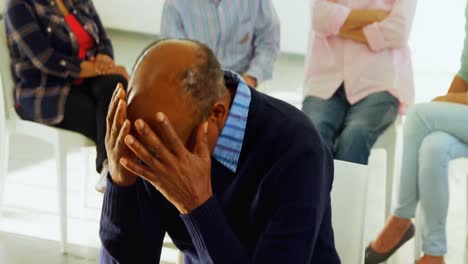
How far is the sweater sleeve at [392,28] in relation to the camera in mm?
2379

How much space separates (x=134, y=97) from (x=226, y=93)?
17cm

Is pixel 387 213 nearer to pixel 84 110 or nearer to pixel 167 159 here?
pixel 84 110

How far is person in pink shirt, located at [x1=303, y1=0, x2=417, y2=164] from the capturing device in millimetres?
2355

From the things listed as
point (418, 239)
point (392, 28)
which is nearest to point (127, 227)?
point (418, 239)

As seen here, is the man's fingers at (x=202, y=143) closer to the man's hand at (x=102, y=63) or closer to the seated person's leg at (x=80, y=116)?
the seated person's leg at (x=80, y=116)

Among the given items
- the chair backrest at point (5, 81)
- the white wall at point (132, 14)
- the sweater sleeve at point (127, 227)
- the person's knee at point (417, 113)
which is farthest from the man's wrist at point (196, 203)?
the white wall at point (132, 14)

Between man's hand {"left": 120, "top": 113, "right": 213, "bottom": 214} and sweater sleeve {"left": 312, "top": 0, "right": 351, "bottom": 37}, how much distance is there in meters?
1.47

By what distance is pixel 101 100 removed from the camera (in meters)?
2.47

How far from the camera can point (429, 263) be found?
7.13 feet

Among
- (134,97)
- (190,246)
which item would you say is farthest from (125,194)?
(134,97)

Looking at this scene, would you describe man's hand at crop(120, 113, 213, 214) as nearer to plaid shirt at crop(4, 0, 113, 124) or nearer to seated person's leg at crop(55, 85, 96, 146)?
seated person's leg at crop(55, 85, 96, 146)

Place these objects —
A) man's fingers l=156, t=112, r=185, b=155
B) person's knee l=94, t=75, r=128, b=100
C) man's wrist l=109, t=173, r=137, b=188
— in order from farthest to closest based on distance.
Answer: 1. person's knee l=94, t=75, r=128, b=100
2. man's wrist l=109, t=173, r=137, b=188
3. man's fingers l=156, t=112, r=185, b=155

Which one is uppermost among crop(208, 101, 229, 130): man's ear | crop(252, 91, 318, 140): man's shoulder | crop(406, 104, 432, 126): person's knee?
crop(208, 101, 229, 130): man's ear

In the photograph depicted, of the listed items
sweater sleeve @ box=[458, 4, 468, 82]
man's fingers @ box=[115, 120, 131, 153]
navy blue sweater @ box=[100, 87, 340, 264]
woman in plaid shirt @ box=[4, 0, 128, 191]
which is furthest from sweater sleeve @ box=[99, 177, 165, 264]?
sweater sleeve @ box=[458, 4, 468, 82]
